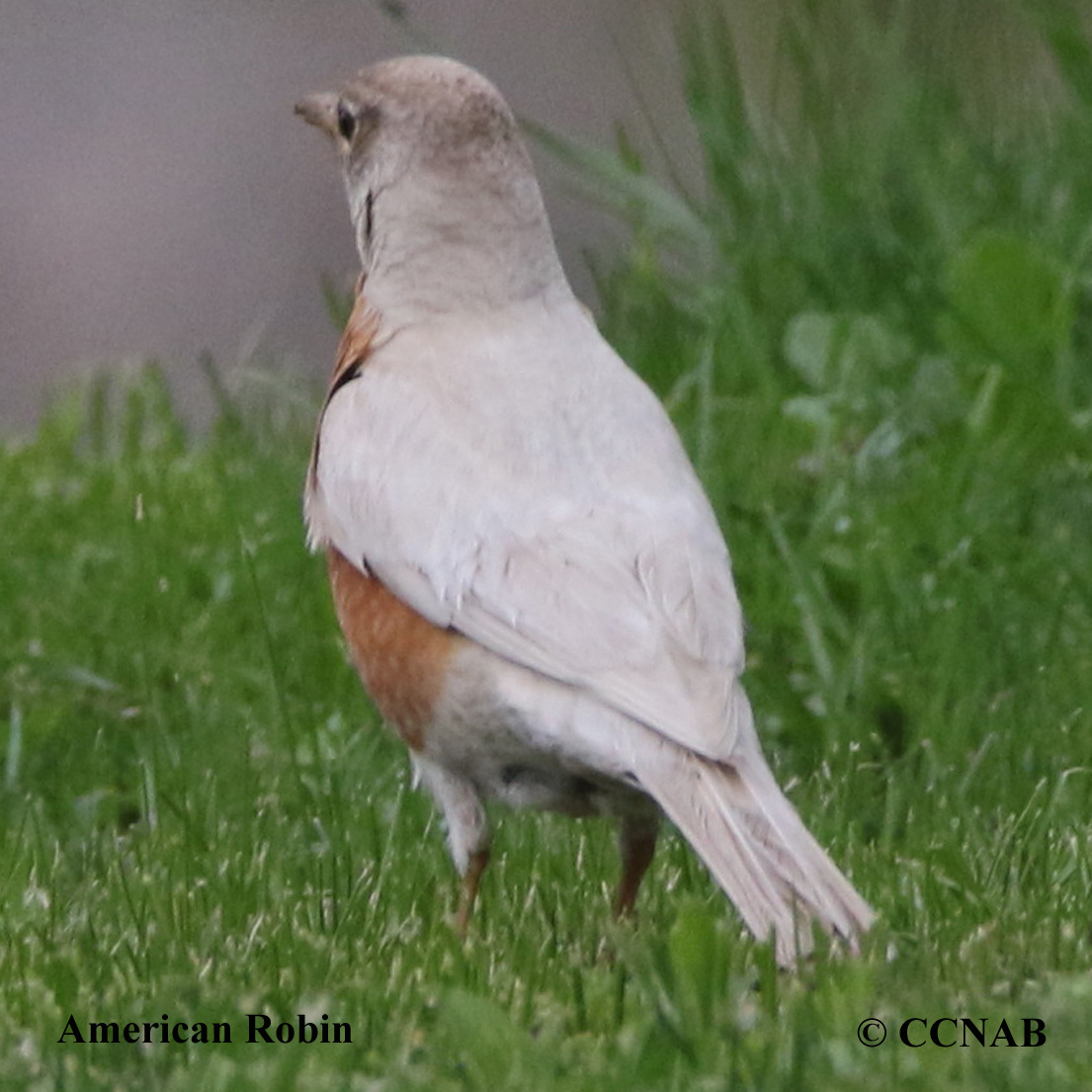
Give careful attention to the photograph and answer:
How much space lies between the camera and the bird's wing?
161 inches

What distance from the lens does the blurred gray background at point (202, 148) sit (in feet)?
34.6

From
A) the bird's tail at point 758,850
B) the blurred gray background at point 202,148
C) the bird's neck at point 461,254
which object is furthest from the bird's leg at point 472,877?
the blurred gray background at point 202,148

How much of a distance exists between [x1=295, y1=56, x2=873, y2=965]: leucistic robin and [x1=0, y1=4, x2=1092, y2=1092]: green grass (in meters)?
0.18

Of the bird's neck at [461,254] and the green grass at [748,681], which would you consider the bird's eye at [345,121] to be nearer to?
the bird's neck at [461,254]

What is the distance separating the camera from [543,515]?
4285mm

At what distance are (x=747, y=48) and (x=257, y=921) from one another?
749 centimetres

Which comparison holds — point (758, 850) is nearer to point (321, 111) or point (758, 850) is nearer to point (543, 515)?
point (543, 515)

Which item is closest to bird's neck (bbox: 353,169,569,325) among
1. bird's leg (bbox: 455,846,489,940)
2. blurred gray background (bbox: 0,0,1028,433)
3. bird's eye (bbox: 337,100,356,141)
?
bird's eye (bbox: 337,100,356,141)

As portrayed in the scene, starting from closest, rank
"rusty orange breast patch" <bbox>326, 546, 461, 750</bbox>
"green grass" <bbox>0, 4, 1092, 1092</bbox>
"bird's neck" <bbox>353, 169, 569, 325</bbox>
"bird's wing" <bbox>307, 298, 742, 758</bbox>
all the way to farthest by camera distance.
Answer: "green grass" <bbox>0, 4, 1092, 1092</bbox>
"bird's wing" <bbox>307, 298, 742, 758</bbox>
"rusty orange breast patch" <bbox>326, 546, 461, 750</bbox>
"bird's neck" <bbox>353, 169, 569, 325</bbox>

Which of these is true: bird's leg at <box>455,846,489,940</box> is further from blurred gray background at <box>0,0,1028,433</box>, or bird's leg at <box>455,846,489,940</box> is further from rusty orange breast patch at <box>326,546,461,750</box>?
blurred gray background at <box>0,0,1028,433</box>

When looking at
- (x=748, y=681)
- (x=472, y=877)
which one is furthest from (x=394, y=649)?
(x=748, y=681)

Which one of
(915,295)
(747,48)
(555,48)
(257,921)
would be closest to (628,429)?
(257,921)

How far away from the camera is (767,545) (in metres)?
6.03

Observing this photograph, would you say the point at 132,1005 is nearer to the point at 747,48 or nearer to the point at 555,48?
the point at 747,48
